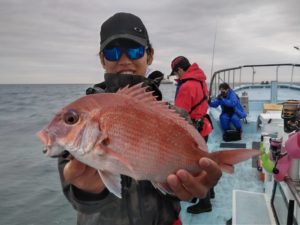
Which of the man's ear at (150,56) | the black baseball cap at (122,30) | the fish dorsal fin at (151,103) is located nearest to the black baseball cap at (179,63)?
the man's ear at (150,56)

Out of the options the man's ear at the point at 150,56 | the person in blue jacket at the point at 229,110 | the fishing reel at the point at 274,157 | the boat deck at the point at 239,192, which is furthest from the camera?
the person in blue jacket at the point at 229,110

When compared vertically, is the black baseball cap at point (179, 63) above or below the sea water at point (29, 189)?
above

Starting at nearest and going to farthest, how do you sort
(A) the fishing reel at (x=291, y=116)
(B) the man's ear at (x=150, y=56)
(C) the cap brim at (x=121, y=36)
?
(C) the cap brim at (x=121, y=36), (B) the man's ear at (x=150, y=56), (A) the fishing reel at (x=291, y=116)

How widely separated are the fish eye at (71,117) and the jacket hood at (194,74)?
3981mm

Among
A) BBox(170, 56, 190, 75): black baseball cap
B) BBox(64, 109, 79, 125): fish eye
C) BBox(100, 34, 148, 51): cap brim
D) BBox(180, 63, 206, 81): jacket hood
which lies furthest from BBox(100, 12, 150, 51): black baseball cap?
BBox(170, 56, 190, 75): black baseball cap

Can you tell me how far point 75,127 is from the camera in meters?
1.40

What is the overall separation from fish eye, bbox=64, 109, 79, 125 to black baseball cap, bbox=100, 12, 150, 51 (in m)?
0.71

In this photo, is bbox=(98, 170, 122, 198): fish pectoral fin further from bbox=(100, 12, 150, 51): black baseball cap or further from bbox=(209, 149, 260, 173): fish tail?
bbox=(100, 12, 150, 51): black baseball cap

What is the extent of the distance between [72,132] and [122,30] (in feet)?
2.88

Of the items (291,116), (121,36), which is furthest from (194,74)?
(121,36)

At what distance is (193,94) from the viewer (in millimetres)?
5184

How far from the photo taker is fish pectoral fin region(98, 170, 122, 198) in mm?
1431

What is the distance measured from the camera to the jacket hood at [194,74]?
5273mm

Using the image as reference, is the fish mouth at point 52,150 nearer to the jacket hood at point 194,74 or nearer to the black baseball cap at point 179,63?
the jacket hood at point 194,74
